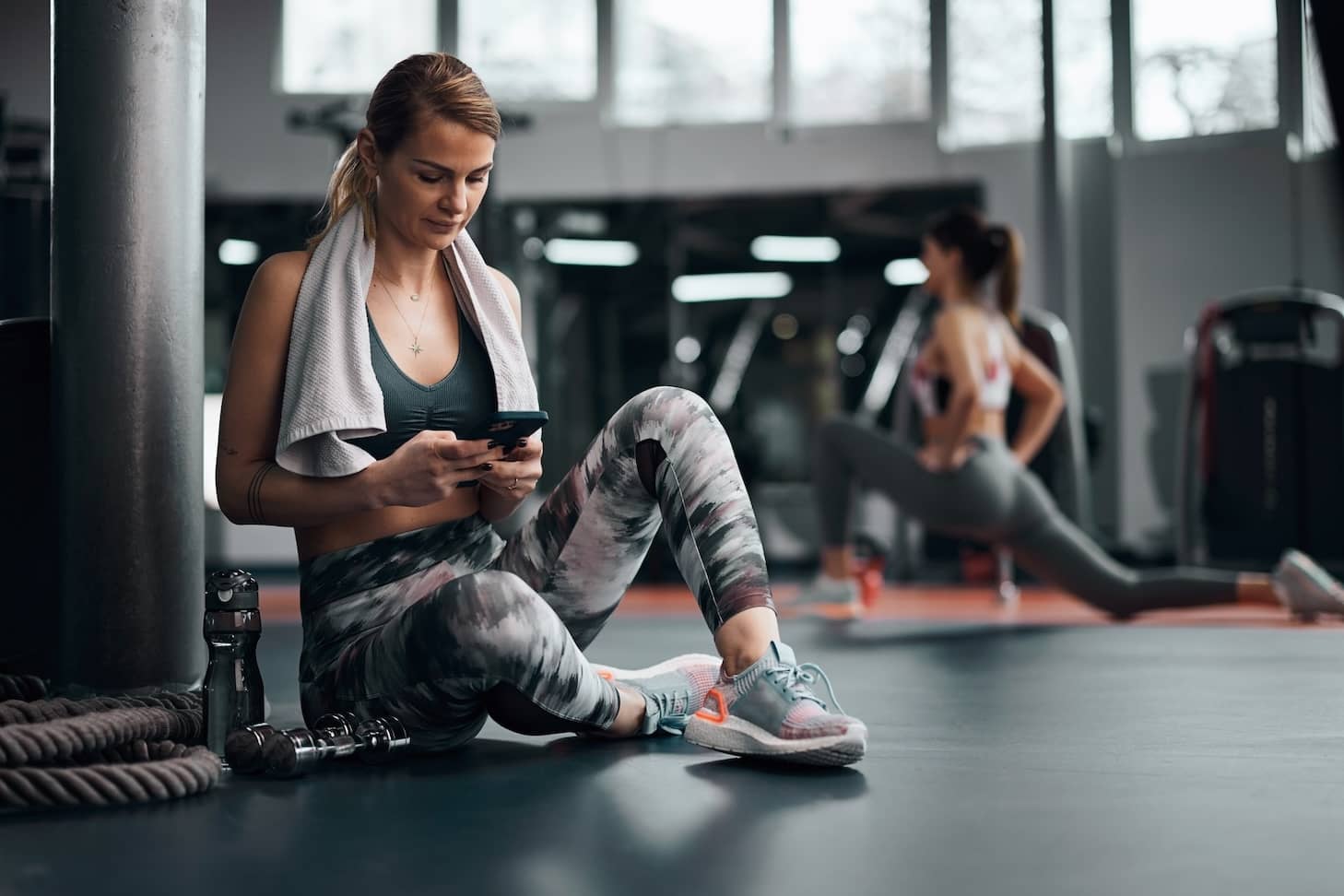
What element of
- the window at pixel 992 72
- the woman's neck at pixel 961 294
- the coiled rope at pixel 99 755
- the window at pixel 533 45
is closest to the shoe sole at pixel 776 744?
the coiled rope at pixel 99 755

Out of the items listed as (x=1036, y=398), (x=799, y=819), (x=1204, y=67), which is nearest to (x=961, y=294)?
(x=1036, y=398)

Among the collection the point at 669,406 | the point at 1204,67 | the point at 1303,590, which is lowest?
the point at 1303,590

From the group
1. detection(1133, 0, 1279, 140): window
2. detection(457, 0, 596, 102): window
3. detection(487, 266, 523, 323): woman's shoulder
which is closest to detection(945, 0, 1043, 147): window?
detection(1133, 0, 1279, 140): window

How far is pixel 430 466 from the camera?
155 centimetres

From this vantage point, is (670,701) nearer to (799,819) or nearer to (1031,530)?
(799,819)

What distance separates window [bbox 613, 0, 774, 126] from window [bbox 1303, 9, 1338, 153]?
8.35 feet

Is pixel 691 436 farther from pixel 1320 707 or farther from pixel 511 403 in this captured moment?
pixel 1320 707

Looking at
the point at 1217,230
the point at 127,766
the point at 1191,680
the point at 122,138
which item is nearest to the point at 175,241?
the point at 122,138

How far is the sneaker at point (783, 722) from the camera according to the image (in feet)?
5.21

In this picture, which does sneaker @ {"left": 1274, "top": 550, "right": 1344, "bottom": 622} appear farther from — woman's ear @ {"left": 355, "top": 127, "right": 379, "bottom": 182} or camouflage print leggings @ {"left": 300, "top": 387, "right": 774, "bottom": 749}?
woman's ear @ {"left": 355, "top": 127, "right": 379, "bottom": 182}

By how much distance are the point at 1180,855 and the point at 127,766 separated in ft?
3.67

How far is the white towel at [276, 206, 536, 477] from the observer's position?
1.59 m

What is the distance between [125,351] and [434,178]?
68 cm

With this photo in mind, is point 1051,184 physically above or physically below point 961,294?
above
